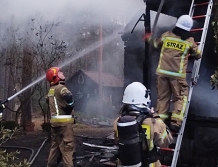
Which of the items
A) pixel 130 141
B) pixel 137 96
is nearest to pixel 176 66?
pixel 137 96

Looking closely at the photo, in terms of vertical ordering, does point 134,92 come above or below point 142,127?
above

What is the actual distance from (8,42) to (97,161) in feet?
24.0

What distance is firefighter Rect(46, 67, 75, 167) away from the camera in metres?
6.23

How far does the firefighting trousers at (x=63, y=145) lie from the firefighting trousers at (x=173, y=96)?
1631mm

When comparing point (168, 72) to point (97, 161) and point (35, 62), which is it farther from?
point (35, 62)

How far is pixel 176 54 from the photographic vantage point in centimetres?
536

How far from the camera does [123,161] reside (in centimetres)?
347

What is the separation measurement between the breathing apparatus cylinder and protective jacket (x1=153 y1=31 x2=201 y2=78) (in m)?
2.13

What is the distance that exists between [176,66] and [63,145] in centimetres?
235

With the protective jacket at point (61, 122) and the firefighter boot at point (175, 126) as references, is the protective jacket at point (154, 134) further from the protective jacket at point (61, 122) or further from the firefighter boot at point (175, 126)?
the protective jacket at point (61, 122)

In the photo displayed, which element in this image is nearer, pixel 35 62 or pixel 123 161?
pixel 123 161

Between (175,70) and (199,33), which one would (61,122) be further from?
(199,33)

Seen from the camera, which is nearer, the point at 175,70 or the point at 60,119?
the point at 175,70

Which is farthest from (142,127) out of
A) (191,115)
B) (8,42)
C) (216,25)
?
(8,42)
